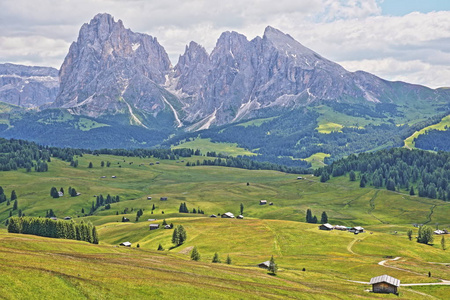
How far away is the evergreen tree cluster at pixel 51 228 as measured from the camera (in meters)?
137

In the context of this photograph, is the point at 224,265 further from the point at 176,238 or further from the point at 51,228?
the point at 176,238

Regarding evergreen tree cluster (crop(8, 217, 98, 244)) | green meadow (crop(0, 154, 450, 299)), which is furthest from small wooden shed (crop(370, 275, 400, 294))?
evergreen tree cluster (crop(8, 217, 98, 244))

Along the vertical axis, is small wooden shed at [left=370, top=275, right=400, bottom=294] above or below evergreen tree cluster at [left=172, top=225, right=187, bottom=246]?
above

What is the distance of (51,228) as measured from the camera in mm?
137625

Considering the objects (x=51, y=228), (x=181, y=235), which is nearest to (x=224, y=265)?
(x=51, y=228)

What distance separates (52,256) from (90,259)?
21.5ft

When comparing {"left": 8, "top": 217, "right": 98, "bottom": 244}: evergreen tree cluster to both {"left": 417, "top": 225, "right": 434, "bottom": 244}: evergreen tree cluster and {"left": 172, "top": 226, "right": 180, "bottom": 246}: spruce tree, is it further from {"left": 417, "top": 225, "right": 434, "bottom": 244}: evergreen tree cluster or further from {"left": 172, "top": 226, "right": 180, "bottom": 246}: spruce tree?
{"left": 417, "top": 225, "right": 434, "bottom": 244}: evergreen tree cluster

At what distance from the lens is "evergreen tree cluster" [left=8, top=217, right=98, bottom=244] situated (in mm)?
137250

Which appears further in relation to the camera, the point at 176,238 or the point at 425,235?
the point at 425,235

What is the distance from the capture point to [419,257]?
480 ft

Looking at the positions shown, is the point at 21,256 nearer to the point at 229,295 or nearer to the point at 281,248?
the point at 229,295

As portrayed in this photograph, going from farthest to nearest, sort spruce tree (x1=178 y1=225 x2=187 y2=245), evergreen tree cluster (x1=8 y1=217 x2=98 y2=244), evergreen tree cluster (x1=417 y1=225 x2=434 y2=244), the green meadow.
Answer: evergreen tree cluster (x1=417 y1=225 x2=434 y2=244)
spruce tree (x1=178 y1=225 x2=187 y2=245)
evergreen tree cluster (x1=8 y1=217 x2=98 y2=244)
the green meadow

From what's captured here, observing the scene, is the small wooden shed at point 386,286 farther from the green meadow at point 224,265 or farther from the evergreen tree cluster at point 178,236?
the evergreen tree cluster at point 178,236

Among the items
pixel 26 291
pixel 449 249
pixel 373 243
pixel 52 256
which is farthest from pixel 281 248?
pixel 26 291
